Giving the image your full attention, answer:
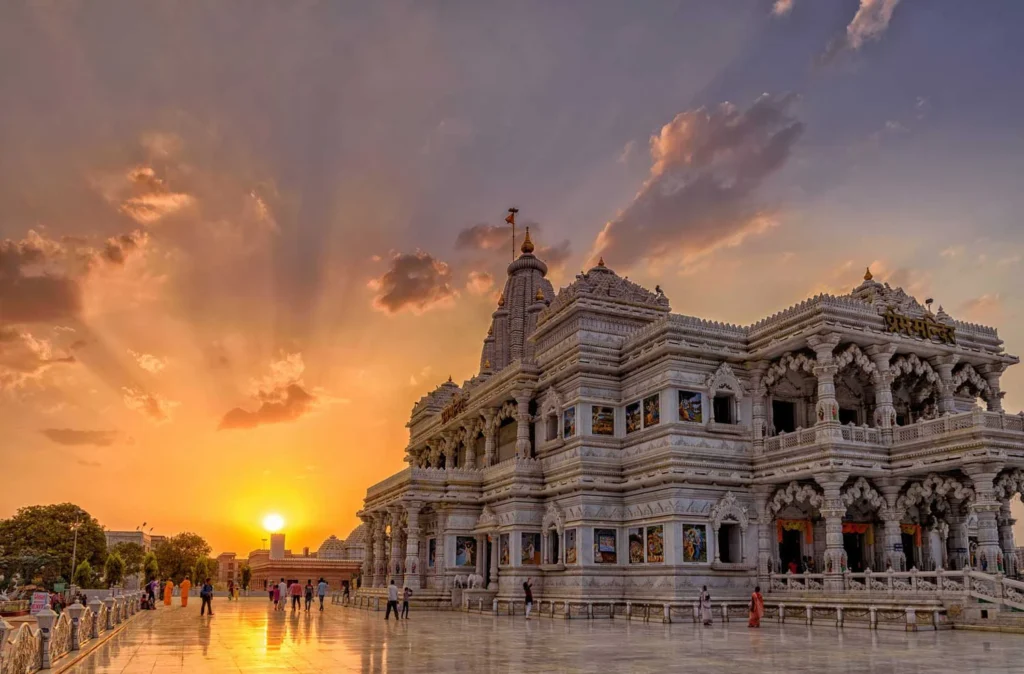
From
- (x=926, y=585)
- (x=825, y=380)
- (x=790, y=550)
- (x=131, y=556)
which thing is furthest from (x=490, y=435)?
(x=131, y=556)

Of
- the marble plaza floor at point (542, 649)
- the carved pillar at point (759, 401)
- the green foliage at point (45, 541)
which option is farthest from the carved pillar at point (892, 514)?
the green foliage at point (45, 541)

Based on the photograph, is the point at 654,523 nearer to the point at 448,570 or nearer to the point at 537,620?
the point at 537,620

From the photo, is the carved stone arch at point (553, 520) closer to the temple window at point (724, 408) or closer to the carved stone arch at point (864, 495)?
the temple window at point (724, 408)

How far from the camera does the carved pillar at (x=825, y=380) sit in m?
33.2

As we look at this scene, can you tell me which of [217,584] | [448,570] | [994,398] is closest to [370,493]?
[448,570]

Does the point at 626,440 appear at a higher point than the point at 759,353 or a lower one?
lower

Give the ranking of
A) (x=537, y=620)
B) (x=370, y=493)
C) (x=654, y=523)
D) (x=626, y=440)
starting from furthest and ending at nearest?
(x=370, y=493), (x=626, y=440), (x=654, y=523), (x=537, y=620)

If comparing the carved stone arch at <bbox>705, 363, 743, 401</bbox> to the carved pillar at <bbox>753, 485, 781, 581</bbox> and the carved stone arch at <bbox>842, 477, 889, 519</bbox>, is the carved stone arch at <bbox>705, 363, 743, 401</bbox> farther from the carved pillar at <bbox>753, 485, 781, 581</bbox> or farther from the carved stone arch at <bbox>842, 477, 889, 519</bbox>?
the carved stone arch at <bbox>842, 477, 889, 519</bbox>

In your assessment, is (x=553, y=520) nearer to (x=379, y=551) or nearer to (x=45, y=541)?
(x=379, y=551)

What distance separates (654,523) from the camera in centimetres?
3631

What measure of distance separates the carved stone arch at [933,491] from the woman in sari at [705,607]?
778cm

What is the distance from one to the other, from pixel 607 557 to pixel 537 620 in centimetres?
536

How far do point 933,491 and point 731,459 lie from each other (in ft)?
24.3

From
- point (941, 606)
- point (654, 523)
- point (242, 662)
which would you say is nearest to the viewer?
point (242, 662)
